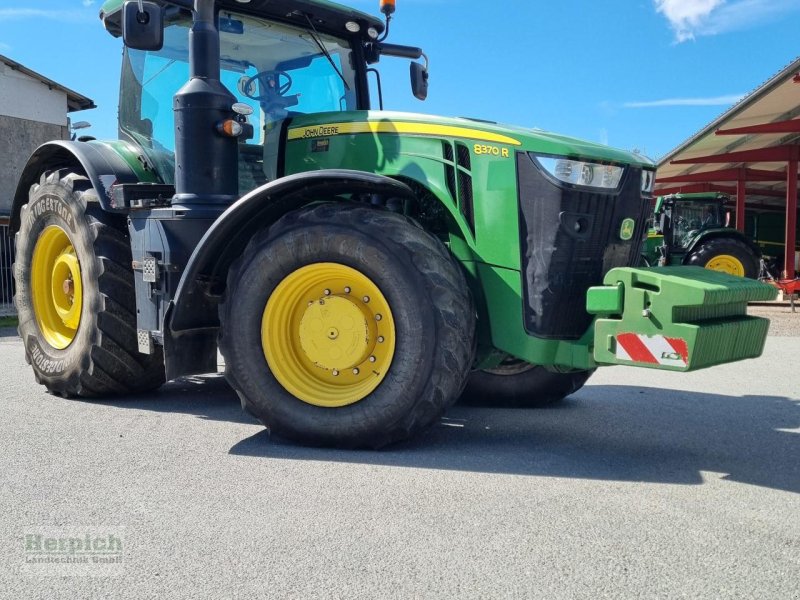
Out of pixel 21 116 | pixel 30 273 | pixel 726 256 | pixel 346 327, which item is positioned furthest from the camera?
pixel 21 116

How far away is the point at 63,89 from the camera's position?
20344 millimetres

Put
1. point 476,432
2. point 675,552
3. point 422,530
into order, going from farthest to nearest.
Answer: point 476,432
point 422,530
point 675,552

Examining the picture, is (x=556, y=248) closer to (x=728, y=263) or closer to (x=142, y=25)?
(x=142, y=25)

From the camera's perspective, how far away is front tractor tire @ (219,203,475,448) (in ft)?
12.4

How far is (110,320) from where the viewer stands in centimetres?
491

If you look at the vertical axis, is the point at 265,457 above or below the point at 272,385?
below

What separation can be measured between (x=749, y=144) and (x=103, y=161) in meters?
18.6

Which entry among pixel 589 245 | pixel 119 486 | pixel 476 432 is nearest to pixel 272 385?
pixel 119 486

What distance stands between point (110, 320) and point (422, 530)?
2903 mm

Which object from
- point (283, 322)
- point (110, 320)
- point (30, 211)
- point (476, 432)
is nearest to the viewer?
point (283, 322)

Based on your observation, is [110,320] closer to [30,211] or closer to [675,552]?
[30,211]

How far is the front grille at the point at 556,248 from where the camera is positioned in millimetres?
3875
